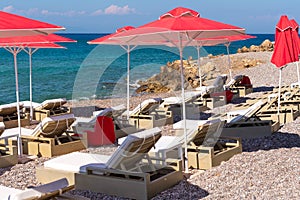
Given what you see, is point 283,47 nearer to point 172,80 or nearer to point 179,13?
point 179,13

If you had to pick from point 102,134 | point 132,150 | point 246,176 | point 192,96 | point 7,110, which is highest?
point 192,96

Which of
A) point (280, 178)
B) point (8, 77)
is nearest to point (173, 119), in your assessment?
point (280, 178)

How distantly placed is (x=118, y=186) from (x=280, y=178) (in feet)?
5.95

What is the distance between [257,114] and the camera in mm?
9531

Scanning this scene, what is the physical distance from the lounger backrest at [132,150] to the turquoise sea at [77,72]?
23.3 meters

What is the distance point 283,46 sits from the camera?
8.97 meters

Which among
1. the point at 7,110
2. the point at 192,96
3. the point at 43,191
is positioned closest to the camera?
the point at 43,191

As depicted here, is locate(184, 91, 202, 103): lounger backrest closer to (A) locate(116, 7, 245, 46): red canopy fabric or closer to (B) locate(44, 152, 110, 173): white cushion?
(A) locate(116, 7, 245, 46): red canopy fabric

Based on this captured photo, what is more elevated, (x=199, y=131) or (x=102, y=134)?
(x=199, y=131)

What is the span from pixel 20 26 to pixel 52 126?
12.8ft

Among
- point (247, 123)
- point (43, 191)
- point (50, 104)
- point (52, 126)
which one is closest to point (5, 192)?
point (43, 191)

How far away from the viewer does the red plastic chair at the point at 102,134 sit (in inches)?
340

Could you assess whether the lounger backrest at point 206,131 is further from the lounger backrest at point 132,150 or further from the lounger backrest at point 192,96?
the lounger backrest at point 192,96

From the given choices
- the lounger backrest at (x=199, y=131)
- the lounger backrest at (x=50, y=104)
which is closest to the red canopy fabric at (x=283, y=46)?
the lounger backrest at (x=199, y=131)
